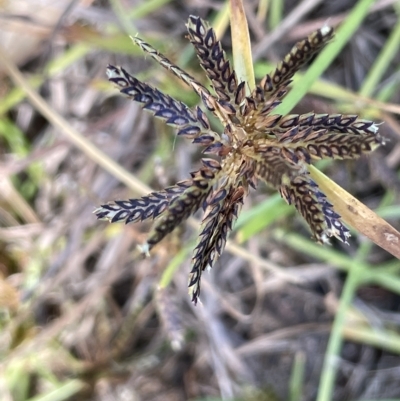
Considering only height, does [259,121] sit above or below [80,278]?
above

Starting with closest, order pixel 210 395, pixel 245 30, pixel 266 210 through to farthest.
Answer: pixel 245 30
pixel 266 210
pixel 210 395

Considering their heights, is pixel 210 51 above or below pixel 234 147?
above

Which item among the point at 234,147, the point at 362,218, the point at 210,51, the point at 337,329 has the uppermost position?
the point at 210,51

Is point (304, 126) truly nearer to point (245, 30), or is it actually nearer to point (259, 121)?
point (259, 121)

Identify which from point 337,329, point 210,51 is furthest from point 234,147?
point 337,329

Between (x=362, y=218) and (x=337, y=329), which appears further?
(x=337, y=329)

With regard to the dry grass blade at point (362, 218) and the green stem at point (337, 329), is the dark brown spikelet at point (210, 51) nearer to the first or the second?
the dry grass blade at point (362, 218)

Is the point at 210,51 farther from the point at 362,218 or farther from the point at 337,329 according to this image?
the point at 337,329

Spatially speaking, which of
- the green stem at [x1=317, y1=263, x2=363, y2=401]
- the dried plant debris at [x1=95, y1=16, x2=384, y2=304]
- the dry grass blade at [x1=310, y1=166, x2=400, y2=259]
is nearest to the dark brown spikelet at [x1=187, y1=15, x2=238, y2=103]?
the dried plant debris at [x1=95, y1=16, x2=384, y2=304]

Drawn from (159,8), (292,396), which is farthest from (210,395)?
(159,8)
